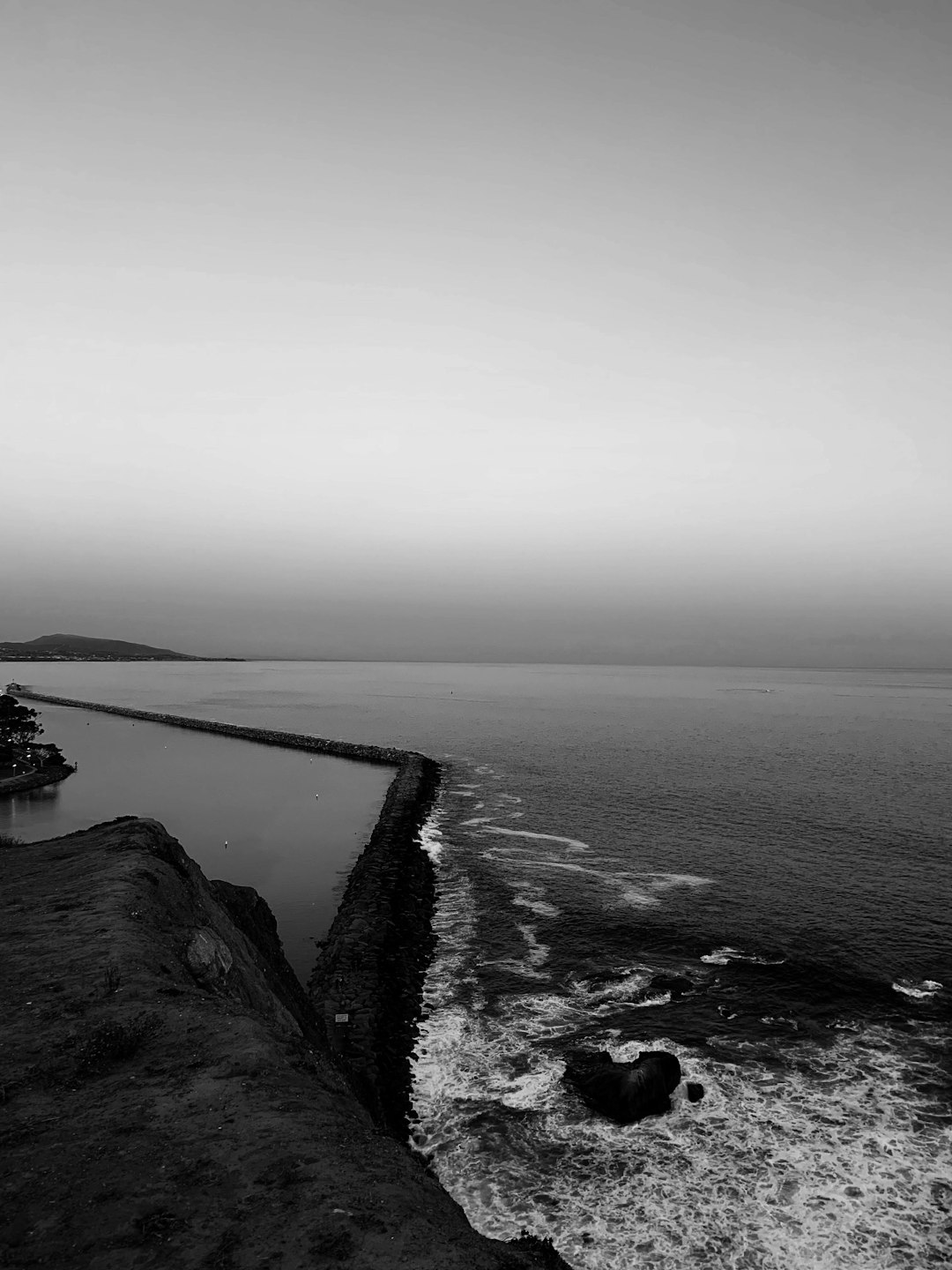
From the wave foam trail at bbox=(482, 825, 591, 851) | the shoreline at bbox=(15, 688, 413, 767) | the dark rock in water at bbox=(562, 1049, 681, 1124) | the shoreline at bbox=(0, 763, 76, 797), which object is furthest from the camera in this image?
the shoreline at bbox=(15, 688, 413, 767)

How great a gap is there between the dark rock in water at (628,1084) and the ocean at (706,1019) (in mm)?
397

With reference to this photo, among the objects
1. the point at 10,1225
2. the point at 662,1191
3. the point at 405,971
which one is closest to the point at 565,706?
the point at 405,971

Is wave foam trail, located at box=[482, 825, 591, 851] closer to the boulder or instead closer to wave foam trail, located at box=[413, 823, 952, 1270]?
wave foam trail, located at box=[413, 823, 952, 1270]

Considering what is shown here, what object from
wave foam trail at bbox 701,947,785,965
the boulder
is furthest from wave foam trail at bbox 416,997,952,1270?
wave foam trail at bbox 701,947,785,965

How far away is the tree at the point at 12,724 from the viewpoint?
75.1 metres

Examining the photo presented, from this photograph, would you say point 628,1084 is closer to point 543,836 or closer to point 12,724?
point 543,836

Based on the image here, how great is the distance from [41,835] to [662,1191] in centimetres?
4599

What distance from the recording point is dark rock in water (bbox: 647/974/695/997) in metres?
25.3

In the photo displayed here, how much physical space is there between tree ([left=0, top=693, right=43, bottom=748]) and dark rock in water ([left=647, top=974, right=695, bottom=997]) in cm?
7477

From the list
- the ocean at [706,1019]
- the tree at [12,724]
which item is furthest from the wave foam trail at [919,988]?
the tree at [12,724]

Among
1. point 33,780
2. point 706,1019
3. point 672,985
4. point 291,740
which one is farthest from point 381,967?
point 291,740

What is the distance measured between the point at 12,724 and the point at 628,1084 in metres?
81.5

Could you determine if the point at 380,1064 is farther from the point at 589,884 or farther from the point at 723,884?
the point at 723,884

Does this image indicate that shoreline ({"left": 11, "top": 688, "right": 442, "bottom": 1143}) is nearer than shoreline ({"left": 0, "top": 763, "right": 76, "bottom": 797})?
Yes
